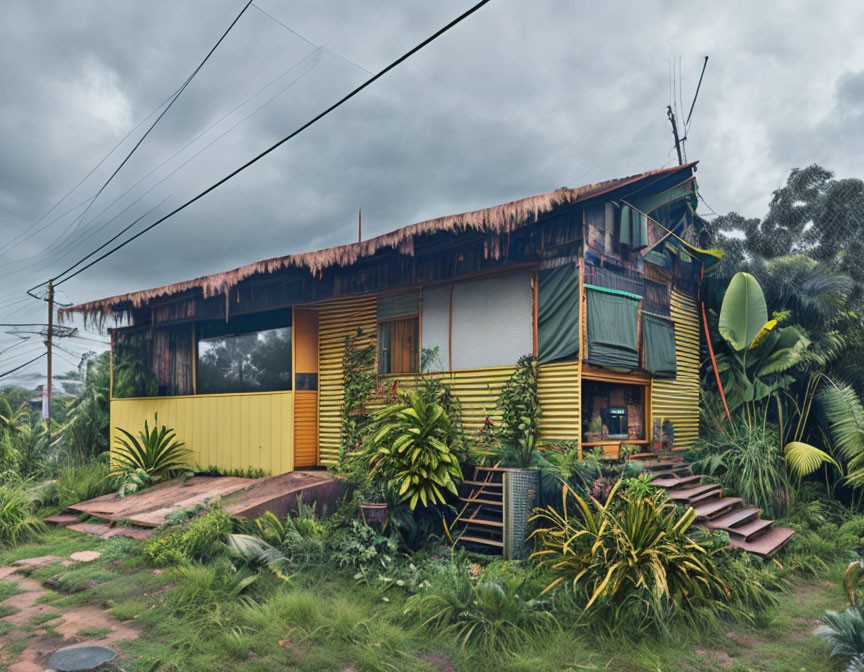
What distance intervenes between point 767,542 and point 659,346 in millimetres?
3278

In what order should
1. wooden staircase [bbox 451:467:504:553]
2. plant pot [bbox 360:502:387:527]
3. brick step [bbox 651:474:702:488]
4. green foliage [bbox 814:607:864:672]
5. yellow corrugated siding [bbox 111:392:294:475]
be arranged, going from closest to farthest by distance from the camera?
green foliage [bbox 814:607:864:672]
plant pot [bbox 360:502:387:527]
wooden staircase [bbox 451:467:504:553]
brick step [bbox 651:474:702:488]
yellow corrugated siding [bbox 111:392:294:475]

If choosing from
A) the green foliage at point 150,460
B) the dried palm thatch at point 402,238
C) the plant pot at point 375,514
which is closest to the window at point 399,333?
the dried palm thatch at point 402,238

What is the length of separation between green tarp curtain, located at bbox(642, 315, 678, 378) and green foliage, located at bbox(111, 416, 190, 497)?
8.41 meters

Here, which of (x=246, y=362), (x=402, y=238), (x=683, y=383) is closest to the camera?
(x=402, y=238)

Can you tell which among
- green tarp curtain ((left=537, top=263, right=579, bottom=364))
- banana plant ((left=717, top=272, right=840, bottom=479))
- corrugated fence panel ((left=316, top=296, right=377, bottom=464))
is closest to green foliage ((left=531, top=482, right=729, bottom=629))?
green tarp curtain ((left=537, top=263, right=579, bottom=364))

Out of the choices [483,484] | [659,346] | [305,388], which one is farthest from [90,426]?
[659,346]

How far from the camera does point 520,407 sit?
7879 millimetres

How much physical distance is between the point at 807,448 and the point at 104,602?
898cm

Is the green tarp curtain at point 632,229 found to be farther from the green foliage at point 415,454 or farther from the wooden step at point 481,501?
the wooden step at point 481,501

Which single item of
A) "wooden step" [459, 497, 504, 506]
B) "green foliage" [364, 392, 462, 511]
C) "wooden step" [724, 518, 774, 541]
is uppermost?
"green foliage" [364, 392, 462, 511]

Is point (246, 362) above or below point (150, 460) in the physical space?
above

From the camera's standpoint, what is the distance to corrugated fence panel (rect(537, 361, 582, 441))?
25.1ft

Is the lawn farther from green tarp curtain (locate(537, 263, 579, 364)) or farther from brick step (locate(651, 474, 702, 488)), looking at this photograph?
green tarp curtain (locate(537, 263, 579, 364))

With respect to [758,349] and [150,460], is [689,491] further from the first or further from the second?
[150,460]
